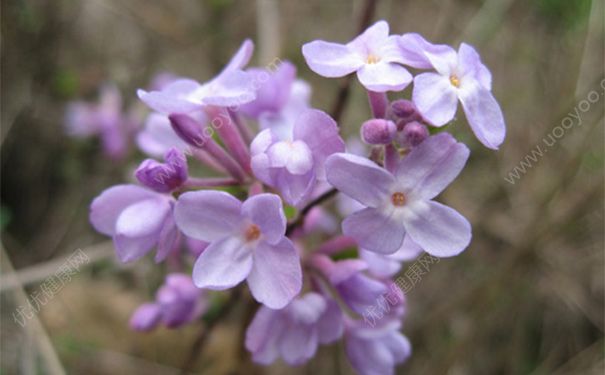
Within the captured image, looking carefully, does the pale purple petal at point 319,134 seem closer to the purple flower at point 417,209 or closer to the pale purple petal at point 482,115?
the purple flower at point 417,209

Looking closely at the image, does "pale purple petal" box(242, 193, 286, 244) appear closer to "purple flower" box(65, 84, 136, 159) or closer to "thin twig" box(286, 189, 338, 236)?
"thin twig" box(286, 189, 338, 236)

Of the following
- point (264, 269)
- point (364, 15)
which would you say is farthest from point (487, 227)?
point (264, 269)

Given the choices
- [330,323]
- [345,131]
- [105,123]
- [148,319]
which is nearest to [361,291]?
[330,323]

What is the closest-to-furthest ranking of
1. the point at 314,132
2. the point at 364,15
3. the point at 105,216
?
the point at 314,132 → the point at 105,216 → the point at 364,15

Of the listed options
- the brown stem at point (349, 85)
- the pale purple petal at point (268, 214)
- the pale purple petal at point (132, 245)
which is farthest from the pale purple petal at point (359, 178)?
the brown stem at point (349, 85)

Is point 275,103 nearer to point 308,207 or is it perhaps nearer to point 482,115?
point 308,207

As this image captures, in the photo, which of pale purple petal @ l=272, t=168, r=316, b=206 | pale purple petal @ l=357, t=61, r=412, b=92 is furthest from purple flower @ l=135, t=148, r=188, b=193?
pale purple petal @ l=357, t=61, r=412, b=92

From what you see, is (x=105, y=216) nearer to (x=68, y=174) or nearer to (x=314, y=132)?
(x=314, y=132)
